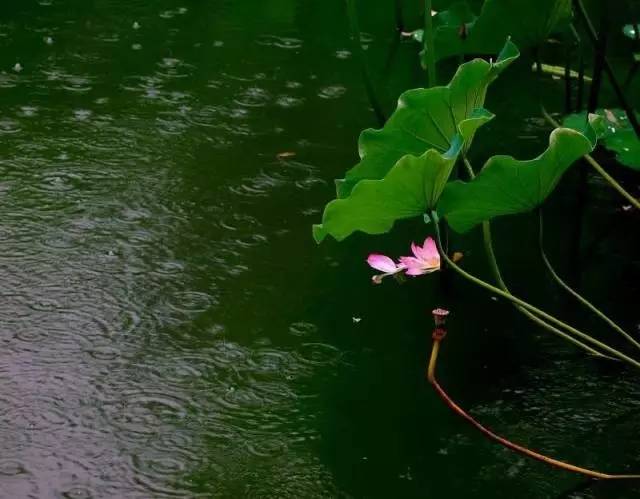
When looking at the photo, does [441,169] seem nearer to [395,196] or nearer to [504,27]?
[395,196]

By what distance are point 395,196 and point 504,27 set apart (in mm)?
620

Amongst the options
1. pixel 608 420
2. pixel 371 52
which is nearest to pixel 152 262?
pixel 608 420

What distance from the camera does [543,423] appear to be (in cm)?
149

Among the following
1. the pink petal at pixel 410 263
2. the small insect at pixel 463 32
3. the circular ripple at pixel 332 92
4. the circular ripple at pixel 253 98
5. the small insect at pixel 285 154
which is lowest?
the small insect at pixel 285 154

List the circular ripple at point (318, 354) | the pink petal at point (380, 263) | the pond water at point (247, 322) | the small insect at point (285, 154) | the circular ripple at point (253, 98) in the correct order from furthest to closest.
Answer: the circular ripple at point (253, 98) < the small insect at point (285, 154) < the circular ripple at point (318, 354) < the pink petal at point (380, 263) < the pond water at point (247, 322)

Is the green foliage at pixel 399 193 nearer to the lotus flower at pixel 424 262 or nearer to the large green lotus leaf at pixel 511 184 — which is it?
the large green lotus leaf at pixel 511 184

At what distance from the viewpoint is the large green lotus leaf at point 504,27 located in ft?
5.74

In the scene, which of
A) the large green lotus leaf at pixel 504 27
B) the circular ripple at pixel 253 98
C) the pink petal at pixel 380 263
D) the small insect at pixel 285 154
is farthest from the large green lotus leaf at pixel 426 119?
the circular ripple at pixel 253 98

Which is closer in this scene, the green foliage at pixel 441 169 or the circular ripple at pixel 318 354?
the green foliage at pixel 441 169

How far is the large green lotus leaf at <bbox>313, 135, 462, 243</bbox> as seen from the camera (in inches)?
50.1

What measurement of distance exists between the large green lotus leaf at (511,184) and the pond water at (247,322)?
324 millimetres

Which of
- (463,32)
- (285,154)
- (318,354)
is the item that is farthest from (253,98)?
(318,354)

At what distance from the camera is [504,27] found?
1.80 m

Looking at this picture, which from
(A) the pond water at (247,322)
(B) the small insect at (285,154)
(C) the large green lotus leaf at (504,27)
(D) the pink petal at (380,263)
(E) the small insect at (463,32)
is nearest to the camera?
(A) the pond water at (247,322)
